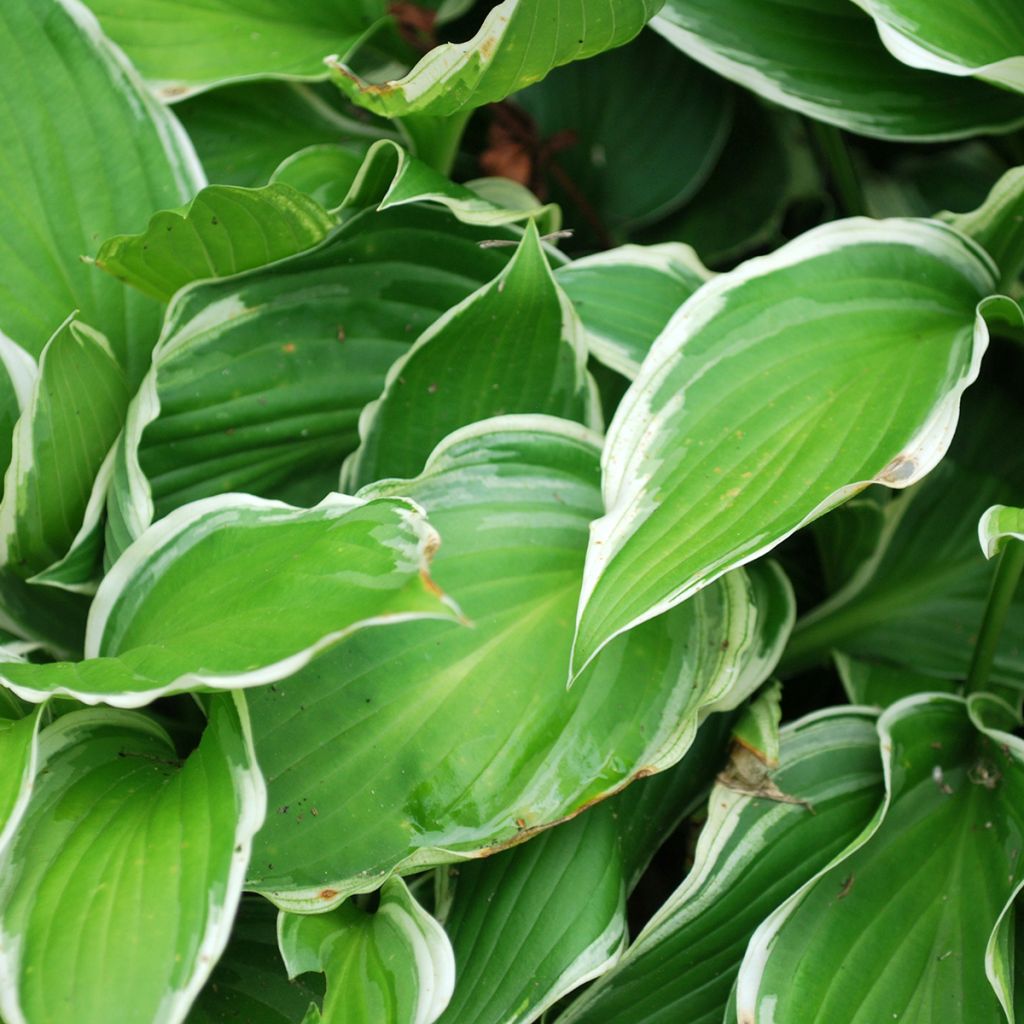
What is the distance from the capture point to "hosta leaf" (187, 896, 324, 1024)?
64cm

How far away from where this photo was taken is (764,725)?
666 mm

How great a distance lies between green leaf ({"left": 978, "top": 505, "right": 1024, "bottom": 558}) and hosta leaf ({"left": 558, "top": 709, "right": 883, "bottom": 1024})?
0.20 m

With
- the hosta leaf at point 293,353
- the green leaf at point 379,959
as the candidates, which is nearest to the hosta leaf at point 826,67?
the hosta leaf at point 293,353

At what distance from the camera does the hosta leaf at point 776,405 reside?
0.54m

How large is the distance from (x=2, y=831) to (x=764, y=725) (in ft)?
1.36

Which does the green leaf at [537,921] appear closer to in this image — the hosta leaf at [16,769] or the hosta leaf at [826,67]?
the hosta leaf at [16,769]

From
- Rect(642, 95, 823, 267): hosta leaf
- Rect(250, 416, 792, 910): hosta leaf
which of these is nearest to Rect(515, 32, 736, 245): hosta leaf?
Rect(642, 95, 823, 267): hosta leaf

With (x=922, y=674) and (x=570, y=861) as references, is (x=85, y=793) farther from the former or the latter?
(x=922, y=674)

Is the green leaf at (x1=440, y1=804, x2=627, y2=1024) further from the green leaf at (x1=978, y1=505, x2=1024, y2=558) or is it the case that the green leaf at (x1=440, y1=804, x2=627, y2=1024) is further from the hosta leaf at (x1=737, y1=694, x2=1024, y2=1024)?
the green leaf at (x1=978, y1=505, x2=1024, y2=558)

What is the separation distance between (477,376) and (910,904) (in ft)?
1.31

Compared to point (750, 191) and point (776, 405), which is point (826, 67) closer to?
point (750, 191)

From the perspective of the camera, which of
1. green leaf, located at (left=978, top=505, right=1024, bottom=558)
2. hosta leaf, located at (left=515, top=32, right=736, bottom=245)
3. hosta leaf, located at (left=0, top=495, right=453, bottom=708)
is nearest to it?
hosta leaf, located at (left=0, top=495, right=453, bottom=708)

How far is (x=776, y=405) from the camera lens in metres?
0.61

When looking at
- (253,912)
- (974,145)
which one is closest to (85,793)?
(253,912)
